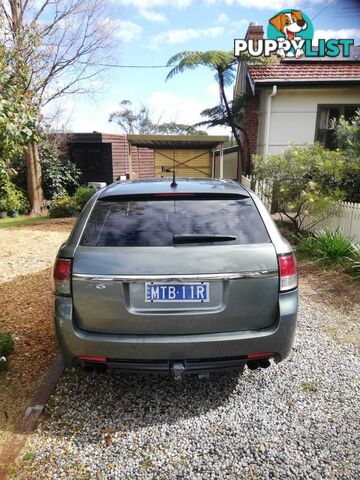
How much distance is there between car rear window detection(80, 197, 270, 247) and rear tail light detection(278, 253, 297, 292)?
0.17m

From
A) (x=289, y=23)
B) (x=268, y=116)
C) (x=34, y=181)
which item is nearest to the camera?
(x=268, y=116)

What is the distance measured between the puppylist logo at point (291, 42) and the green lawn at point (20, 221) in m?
8.70

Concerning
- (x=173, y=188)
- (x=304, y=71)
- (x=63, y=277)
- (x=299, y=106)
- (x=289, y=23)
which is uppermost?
(x=289, y=23)

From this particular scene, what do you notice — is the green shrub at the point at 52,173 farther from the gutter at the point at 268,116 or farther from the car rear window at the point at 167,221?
the car rear window at the point at 167,221

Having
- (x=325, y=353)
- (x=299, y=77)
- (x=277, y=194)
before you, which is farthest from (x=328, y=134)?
(x=325, y=353)

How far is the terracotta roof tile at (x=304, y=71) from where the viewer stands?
10789mm

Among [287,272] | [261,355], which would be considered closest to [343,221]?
[287,272]

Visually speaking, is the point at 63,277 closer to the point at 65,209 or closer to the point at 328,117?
the point at 65,209

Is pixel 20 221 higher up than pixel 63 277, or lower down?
lower down

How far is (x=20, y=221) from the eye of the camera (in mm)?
11320

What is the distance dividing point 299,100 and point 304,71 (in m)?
1.13

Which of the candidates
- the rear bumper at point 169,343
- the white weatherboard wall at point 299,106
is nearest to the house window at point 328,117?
the white weatherboard wall at point 299,106

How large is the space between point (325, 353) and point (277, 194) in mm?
4404

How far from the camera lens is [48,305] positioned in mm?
4238
